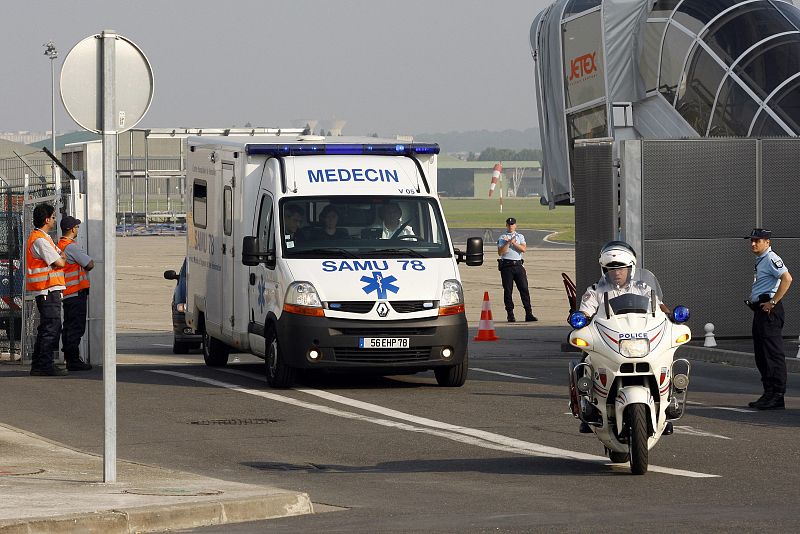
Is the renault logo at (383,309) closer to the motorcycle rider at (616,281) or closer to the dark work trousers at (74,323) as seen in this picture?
the dark work trousers at (74,323)

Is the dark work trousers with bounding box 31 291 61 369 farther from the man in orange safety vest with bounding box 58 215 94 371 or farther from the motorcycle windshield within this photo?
the motorcycle windshield

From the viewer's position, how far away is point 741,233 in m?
22.2

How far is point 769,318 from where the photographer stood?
14.5 m

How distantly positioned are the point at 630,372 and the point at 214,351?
9962 millimetres

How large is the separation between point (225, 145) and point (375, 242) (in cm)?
264

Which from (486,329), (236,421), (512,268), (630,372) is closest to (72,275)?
(236,421)

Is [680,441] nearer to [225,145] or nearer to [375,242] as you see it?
[375,242]

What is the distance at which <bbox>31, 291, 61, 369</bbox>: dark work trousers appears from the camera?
17.7m

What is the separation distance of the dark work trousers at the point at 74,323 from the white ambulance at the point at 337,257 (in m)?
1.65

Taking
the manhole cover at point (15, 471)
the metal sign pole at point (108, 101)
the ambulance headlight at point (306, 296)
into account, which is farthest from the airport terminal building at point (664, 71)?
the metal sign pole at point (108, 101)

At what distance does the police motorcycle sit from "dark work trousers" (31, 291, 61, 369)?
8.78 meters

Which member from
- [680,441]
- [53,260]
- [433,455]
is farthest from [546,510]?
[53,260]

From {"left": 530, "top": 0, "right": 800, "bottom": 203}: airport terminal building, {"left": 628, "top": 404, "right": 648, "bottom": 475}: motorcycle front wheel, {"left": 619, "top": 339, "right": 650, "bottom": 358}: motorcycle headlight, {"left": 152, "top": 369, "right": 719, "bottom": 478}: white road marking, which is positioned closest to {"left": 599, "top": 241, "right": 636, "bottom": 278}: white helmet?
{"left": 619, "top": 339, "right": 650, "bottom": 358}: motorcycle headlight

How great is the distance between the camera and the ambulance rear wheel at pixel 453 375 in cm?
1617
